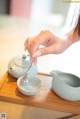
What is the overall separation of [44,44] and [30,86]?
22 cm

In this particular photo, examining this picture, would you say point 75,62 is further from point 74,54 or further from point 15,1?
point 15,1

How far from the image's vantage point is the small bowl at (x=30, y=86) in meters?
0.82

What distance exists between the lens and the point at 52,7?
316 centimetres

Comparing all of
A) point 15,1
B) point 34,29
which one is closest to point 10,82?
point 34,29

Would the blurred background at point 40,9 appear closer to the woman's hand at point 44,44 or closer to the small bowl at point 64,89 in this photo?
the woman's hand at point 44,44

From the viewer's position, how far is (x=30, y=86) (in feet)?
2.84

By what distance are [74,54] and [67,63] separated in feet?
0.74

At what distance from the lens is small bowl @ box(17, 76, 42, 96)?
2.69 ft

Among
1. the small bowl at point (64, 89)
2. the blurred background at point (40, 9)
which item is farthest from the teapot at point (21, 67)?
the blurred background at point (40, 9)

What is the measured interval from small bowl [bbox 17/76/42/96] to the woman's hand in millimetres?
94

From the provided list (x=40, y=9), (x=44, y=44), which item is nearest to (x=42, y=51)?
(x=44, y=44)

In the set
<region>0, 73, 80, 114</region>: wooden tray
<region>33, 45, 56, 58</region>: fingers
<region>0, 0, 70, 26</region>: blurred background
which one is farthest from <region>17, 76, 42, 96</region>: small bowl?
<region>0, 0, 70, 26</region>: blurred background

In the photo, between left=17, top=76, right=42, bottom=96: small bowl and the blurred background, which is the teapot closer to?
left=17, top=76, right=42, bottom=96: small bowl

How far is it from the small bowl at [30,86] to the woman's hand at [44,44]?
94 millimetres
